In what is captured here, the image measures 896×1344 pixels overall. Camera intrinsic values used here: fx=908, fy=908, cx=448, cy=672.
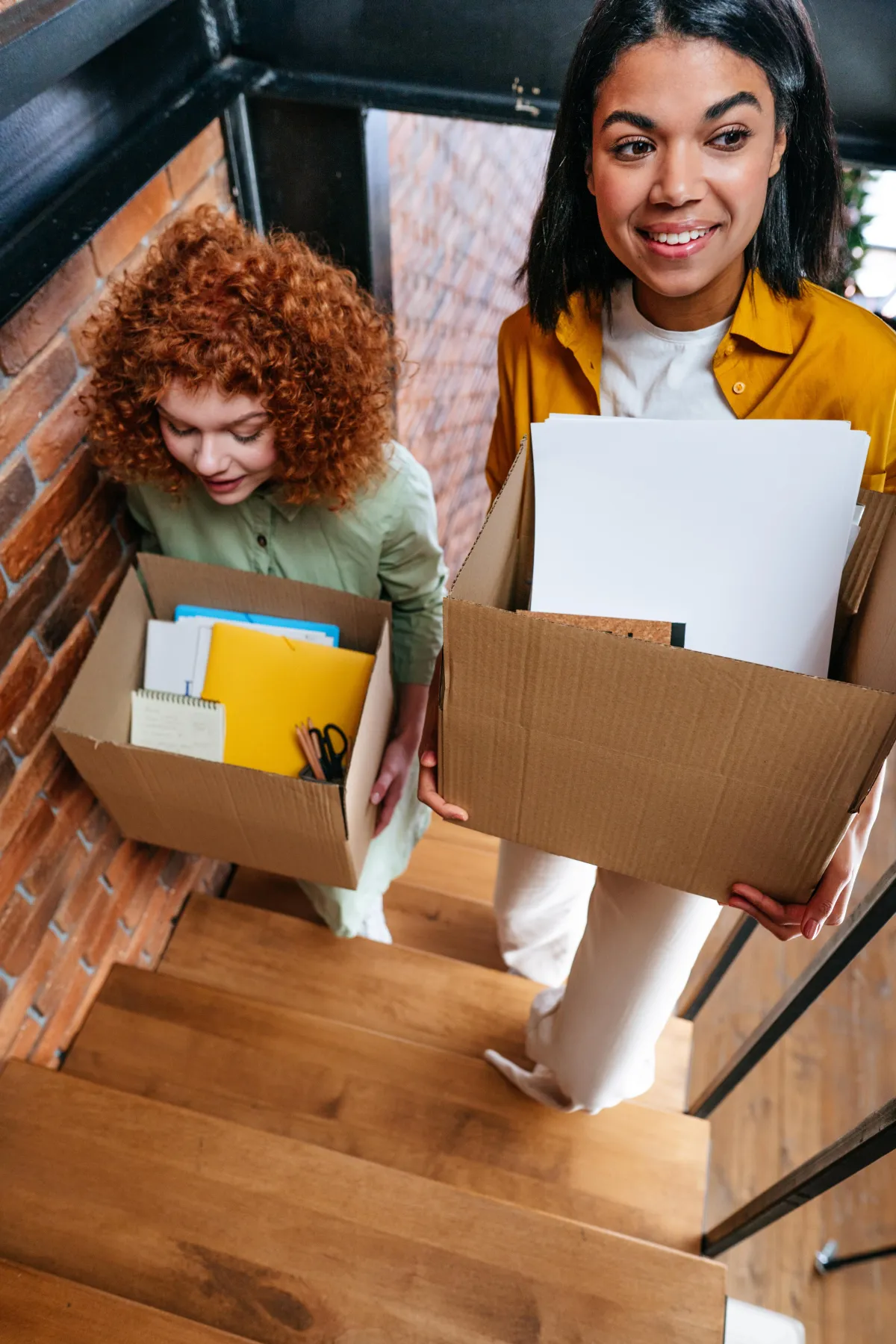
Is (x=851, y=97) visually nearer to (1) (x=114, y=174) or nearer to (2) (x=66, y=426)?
(1) (x=114, y=174)

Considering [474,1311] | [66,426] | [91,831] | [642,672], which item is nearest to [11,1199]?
[91,831]

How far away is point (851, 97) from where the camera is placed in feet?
4.41

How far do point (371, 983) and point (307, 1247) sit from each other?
572 millimetres

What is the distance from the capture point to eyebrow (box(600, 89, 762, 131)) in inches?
34.1

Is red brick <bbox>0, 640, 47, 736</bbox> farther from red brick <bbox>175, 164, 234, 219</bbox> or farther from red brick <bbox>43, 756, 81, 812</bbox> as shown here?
red brick <bbox>175, 164, 234, 219</bbox>

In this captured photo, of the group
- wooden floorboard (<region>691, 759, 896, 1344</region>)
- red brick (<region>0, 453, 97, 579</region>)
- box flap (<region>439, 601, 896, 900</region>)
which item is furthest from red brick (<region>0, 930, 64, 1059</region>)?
wooden floorboard (<region>691, 759, 896, 1344</region>)

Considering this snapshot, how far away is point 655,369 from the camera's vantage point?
1.10 metres

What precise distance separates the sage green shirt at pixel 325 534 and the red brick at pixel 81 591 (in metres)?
0.07

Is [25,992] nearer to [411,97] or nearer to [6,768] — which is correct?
[6,768]

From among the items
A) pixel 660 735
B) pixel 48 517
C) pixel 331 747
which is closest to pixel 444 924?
pixel 331 747

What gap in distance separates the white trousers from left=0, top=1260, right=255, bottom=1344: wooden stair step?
1.98 feet

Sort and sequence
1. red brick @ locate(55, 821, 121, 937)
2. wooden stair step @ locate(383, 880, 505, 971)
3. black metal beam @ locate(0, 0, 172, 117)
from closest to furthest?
black metal beam @ locate(0, 0, 172, 117), red brick @ locate(55, 821, 121, 937), wooden stair step @ locate(383, 880, 505, 971)

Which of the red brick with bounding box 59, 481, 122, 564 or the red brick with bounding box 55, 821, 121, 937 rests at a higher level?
the red brick with bounding box 59, 481, 122, 564

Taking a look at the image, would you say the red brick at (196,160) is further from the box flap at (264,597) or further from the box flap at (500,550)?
the box flap at (500,550)
